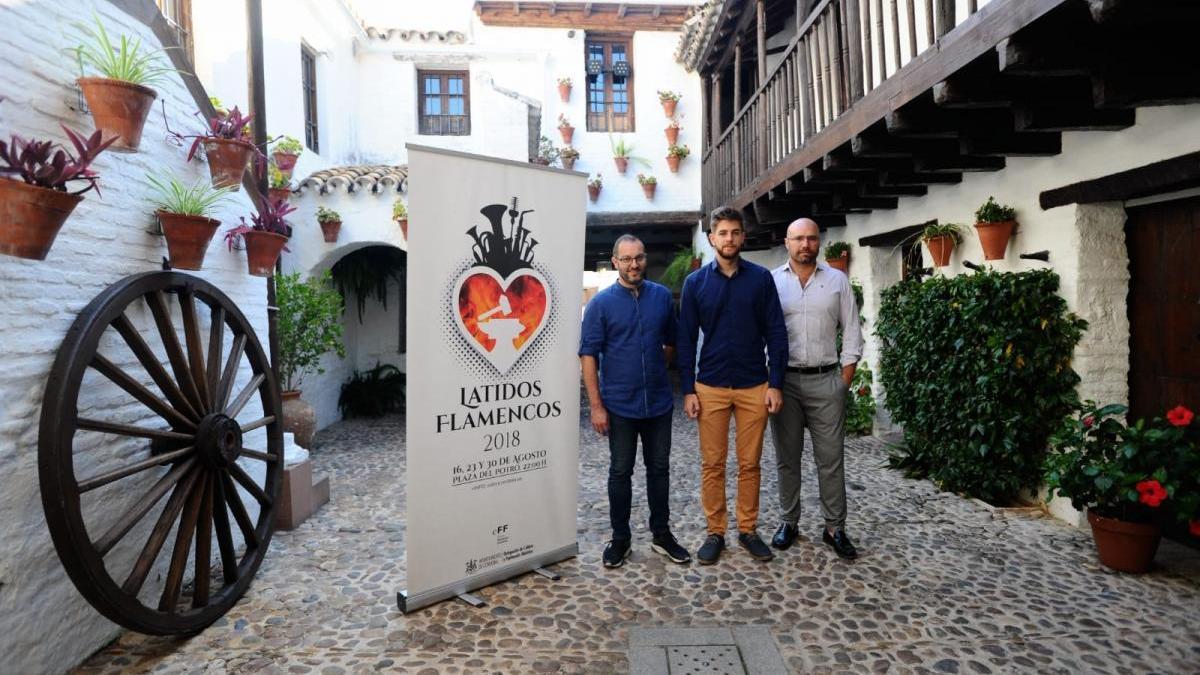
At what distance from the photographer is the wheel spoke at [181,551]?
2.86 metres

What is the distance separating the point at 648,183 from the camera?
408 inches

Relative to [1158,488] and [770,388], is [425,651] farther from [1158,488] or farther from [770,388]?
[1158,488]

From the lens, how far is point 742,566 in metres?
3.67

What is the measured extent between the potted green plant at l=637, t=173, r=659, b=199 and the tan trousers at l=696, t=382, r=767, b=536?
716 cm

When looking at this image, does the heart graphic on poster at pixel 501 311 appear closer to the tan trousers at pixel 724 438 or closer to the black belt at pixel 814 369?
the tan trousers at pixel 724 438

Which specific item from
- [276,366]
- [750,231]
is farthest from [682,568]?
[750,231]

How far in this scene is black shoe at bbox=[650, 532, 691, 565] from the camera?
373 cm

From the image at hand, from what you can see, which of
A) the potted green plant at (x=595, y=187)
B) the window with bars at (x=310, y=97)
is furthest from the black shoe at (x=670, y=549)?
the window with bars at (x=310, y=97)

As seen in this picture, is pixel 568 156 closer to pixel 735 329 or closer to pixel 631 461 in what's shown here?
pixel 735 329

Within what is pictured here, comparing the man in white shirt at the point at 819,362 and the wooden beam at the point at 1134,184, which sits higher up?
the wooden beam at the point at 1134,184

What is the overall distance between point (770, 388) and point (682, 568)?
1125 millimetres

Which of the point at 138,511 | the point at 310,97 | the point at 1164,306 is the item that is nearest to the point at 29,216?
the point at 138,511

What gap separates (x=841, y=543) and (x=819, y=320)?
129 centimetres

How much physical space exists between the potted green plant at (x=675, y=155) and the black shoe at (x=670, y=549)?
7.86 m
